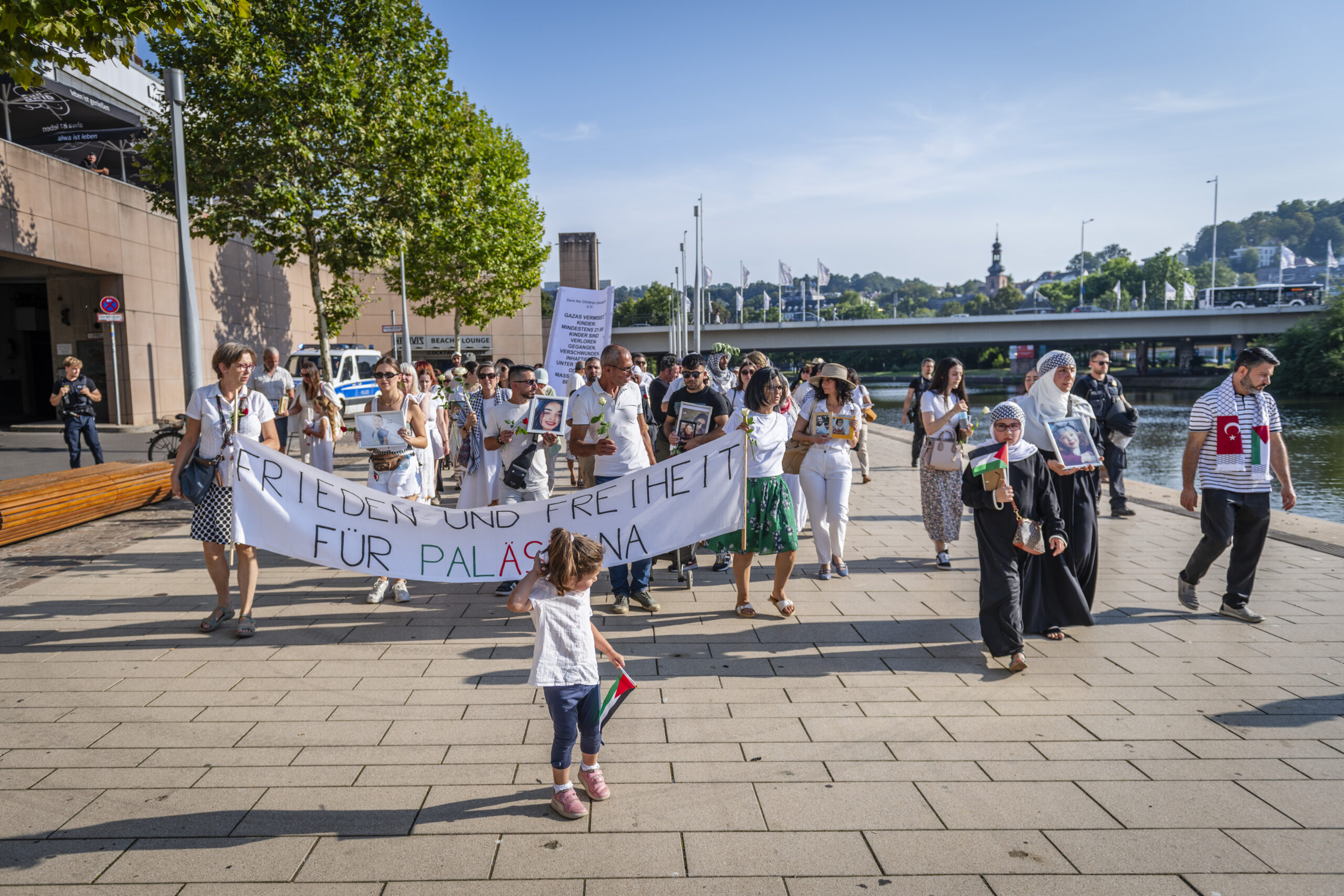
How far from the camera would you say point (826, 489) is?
7.27 metres

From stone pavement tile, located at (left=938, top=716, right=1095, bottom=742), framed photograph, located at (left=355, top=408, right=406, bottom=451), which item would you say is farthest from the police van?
stone pavement tile, located at (left=938, top=716, right=1095, bottom=742)

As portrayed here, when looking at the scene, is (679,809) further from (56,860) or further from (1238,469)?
(1238,469)

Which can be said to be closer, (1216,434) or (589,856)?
(589,856)

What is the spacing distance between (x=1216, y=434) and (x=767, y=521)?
3319 millimetres

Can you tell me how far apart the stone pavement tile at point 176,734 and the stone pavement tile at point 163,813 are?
0.46 m

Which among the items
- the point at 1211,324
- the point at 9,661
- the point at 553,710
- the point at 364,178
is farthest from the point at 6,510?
the point at 1211,324

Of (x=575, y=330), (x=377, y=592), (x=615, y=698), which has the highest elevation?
(x=575, y=330)

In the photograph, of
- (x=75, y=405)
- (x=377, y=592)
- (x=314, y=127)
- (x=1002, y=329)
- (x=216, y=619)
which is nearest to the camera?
(x=216, y=619)

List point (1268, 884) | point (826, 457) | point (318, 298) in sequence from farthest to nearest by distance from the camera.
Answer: point (318, 298) → point (826, 457) → point (1268, 884)

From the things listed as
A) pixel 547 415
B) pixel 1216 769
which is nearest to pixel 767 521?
pixel 547 415

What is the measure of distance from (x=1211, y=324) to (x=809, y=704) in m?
55.8

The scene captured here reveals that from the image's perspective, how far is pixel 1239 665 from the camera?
17.6ft

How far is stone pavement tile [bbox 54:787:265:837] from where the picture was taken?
341 cm

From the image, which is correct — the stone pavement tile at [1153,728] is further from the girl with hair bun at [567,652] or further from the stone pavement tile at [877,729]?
the girl with hair bun at [567,652]
